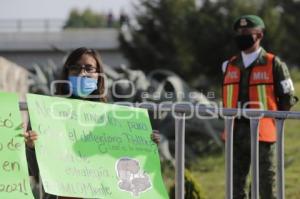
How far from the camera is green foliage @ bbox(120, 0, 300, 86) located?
117 feet

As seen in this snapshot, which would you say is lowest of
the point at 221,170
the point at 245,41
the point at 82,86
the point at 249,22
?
the point at 221,170

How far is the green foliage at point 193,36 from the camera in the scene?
117ft

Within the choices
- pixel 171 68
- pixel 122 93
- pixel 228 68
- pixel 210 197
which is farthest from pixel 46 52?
pixel 228 68

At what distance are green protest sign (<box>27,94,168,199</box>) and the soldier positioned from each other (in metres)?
1.53

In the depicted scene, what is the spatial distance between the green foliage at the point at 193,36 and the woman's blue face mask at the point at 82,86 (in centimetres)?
2962

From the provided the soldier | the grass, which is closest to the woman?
the soldier

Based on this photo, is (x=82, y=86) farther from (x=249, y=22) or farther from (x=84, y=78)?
(x=249, y=22)

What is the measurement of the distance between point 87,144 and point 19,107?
1.45ft

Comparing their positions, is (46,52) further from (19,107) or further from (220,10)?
(19,107)

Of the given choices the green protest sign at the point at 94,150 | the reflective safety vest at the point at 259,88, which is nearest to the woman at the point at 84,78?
the green protest sign at the point at 94,150

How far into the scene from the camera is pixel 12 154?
4387mm

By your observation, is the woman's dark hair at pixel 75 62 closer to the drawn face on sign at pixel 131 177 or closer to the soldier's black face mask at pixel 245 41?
the drawn face on sign at pixel 131 177

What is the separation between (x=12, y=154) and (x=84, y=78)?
27.9 inches

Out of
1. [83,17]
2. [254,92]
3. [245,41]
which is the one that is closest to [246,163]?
[254,92]
